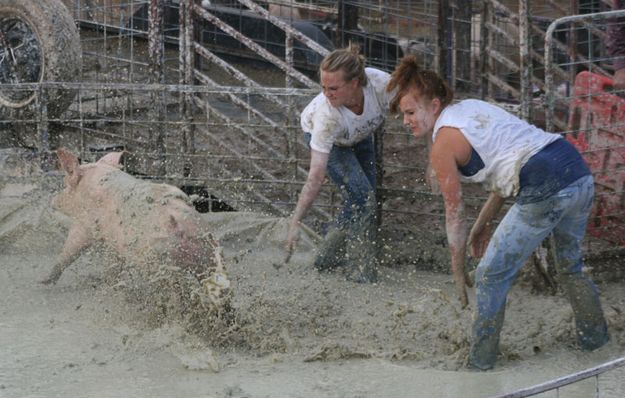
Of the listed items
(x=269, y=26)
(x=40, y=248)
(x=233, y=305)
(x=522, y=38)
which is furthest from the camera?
(x=269, y=26)

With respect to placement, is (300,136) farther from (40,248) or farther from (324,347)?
(324,347)

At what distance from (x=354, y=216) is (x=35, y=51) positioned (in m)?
3.42

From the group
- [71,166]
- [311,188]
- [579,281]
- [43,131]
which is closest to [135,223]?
[71,166]

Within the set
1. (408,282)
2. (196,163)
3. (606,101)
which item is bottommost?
(408,282)

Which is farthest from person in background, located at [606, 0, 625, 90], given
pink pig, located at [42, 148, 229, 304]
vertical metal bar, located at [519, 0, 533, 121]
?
pink pig, located at [42, 148, 229, 304]

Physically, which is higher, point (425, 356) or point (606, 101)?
point (606, 101)

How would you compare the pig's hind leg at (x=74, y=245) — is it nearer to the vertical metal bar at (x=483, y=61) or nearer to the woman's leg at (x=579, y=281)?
the woman's leg at (x=579, y=281)

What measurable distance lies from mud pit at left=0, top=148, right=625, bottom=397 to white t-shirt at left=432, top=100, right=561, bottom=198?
2.77ft

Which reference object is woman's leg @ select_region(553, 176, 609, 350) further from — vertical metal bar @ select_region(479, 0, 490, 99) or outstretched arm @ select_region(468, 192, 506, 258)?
vertical metal bar @ select_region(479, 0, 490, 99)

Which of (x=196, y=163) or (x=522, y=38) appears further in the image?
(x=196, y=163)

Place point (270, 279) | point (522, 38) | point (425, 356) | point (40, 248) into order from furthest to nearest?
point (40, 248)
point (270, 279)
point (522, 38)
point (425, 356)

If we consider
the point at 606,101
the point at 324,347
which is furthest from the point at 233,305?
the point at 606,101

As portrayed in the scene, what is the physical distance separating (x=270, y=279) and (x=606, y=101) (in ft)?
8.24

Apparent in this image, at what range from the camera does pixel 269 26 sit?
35.6 ft
